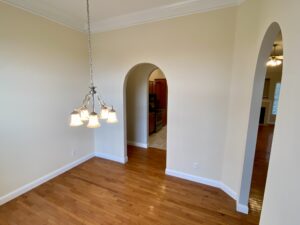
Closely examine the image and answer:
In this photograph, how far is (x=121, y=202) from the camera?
2.52 m

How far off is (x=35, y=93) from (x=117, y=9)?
6.68 ft

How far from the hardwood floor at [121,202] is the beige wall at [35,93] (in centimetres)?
47

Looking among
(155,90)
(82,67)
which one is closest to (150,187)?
(82,67)

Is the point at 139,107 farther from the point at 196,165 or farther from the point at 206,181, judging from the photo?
the point at 206,181

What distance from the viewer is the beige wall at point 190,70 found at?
2.57 m

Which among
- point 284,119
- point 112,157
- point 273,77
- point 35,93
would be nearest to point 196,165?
point 112,157

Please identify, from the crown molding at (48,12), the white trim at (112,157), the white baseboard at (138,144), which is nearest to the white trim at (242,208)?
the white trim at (112,157)

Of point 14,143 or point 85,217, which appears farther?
point 14,143

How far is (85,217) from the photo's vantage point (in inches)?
87.5

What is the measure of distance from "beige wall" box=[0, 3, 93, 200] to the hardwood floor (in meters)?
0.47

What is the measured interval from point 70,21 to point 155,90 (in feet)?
15.9

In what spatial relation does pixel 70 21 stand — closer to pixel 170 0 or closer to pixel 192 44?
pixel 170 0

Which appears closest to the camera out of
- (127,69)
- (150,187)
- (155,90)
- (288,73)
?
(288,73)

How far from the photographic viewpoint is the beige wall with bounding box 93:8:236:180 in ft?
8.43
